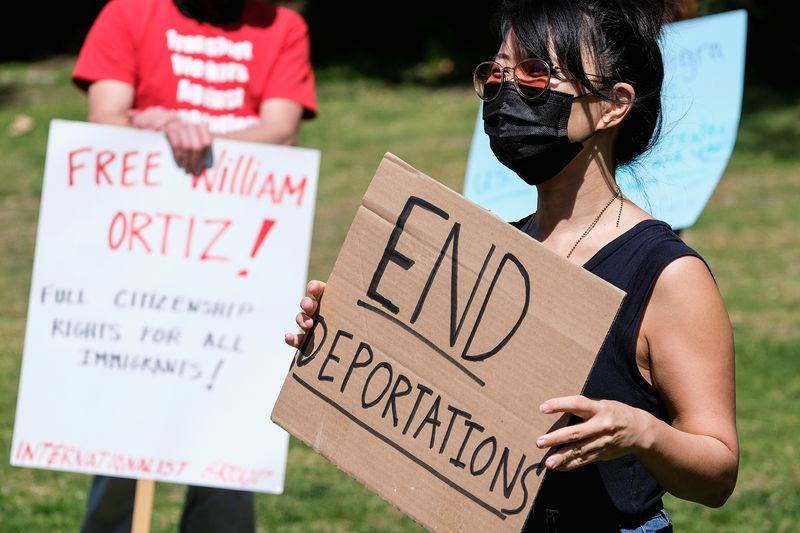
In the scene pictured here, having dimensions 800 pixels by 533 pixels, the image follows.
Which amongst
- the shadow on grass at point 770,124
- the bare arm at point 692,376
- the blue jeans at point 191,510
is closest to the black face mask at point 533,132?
the bare arm at point 692,376

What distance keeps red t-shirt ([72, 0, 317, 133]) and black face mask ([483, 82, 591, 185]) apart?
1789mm

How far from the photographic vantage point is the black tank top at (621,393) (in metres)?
2.03

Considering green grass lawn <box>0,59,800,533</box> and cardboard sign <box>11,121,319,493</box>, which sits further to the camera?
green grass lawn <box>0,59,800,533</box>

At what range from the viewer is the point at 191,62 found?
12.6 feet

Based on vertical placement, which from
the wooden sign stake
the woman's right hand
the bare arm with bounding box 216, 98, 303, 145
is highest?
the woman's right hand

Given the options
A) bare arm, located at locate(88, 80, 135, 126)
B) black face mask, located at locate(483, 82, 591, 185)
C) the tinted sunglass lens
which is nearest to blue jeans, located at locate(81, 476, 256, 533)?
bare arm, located at locate(88, 80, 135, 126)

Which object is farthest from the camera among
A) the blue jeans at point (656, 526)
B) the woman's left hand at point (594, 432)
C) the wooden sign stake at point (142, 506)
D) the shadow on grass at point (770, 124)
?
the shadow on grass at point (770, 124)

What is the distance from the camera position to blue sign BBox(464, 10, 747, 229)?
12.4 ft

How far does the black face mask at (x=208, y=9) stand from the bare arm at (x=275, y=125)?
318 millimetres

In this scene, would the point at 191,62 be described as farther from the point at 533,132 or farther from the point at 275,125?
the point at 533,132

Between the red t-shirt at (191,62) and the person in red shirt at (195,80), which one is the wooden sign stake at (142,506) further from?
the red t-shirt at (191,62)

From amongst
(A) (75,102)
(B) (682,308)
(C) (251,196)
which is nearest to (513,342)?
(B) (682,308)

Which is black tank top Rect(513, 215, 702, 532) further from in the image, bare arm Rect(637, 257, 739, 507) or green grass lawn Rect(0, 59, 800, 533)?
green grass lawn Rect(0, 59, 800, 533)

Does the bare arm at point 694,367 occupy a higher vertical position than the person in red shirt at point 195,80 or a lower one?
higher
